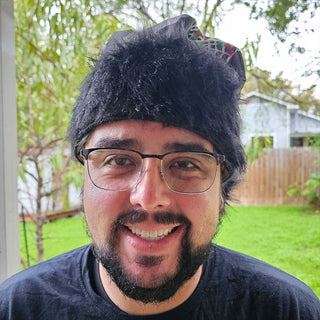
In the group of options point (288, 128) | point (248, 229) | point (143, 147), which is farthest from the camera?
point (248, 229)

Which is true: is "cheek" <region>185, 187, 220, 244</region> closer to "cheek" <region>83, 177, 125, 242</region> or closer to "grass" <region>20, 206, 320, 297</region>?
"cheek" <region>83, 177, 125, 242</region>

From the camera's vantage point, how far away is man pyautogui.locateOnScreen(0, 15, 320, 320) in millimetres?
702

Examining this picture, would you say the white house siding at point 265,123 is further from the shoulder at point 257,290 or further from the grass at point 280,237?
Result: the shoulder at point 257,290

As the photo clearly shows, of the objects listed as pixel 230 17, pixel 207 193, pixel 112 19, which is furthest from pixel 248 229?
pixel 112 19

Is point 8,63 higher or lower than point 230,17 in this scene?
lower

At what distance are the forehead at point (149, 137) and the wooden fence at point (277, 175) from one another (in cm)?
50

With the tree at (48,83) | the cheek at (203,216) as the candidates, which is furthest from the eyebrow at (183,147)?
the tree at (48,83)

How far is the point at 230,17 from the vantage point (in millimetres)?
1191

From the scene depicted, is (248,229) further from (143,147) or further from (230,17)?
(230,17)

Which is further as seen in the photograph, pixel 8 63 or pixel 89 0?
pixel 89 0

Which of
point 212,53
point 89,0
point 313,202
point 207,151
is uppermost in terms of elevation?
point 89,0

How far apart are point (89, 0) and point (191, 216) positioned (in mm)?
1029

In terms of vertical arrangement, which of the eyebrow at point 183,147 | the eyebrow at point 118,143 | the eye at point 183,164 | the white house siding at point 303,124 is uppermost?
the white house siding at point 303,124

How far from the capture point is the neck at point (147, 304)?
2.53ft
